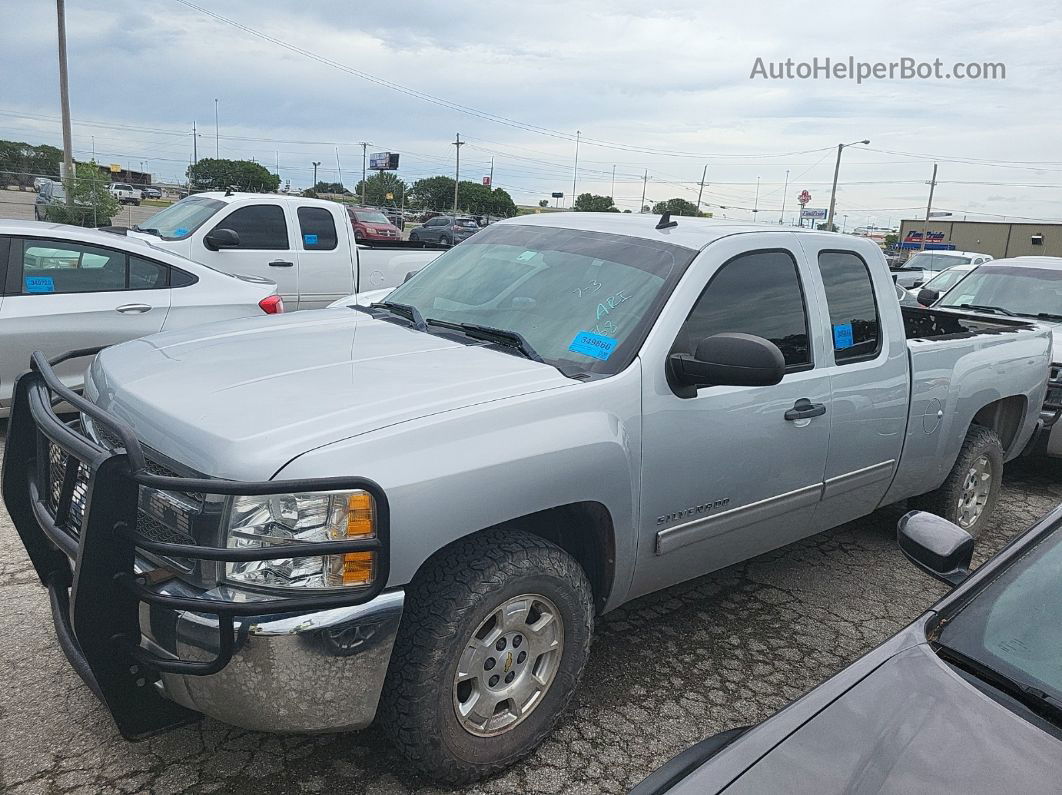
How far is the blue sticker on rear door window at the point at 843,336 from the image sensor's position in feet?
12.5

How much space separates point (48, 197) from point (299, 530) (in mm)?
21876

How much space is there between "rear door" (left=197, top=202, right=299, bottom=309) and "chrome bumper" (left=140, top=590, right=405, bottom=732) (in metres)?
7.71

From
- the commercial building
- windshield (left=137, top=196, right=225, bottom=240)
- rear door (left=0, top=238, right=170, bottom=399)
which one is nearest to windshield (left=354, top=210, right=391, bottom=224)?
windshield (left=137, top=196, right=225, bottom=240)

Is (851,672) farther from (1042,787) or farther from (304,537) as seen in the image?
(304,537)

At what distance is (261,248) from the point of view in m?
9.55

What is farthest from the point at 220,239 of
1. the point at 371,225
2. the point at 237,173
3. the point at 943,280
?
the point at 237,173

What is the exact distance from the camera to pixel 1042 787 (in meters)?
1.48

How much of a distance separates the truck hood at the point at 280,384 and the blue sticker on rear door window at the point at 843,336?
161 cm

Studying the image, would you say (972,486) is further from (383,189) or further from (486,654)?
(383,189)

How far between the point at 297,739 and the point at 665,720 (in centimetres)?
132

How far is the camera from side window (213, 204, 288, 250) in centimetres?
948

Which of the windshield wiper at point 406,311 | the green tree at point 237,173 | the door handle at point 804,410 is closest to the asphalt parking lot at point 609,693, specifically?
the door handle at point 804,410

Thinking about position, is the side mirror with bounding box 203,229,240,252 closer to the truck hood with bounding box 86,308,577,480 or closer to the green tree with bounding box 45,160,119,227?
the truck hood with bounding box 86,308,577,480

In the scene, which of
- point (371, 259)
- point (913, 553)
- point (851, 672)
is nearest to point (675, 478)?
point (913, 553)
